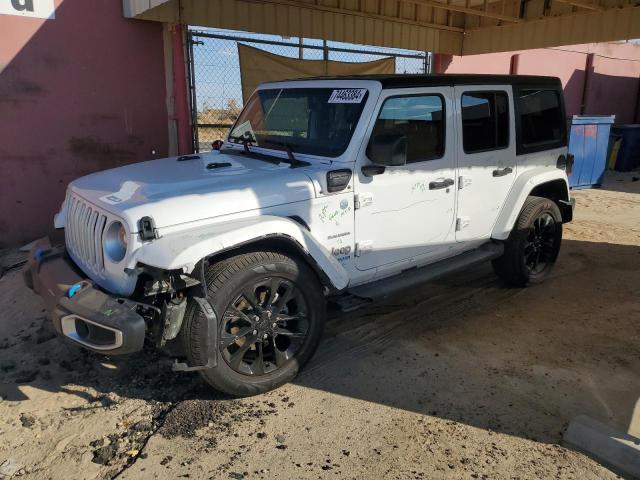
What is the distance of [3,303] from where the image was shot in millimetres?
4711

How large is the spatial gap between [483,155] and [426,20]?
6022mm

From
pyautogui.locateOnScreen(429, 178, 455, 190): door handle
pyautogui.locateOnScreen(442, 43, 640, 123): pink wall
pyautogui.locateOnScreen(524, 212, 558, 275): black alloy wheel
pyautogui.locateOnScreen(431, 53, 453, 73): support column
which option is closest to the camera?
pyautogui.locateOnScreen(429, 178, 455, 190): door handle

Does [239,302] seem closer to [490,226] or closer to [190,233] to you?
[190,233]

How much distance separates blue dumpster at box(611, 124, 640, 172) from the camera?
13.2 meters

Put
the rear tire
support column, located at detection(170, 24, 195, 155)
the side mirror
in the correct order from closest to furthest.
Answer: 1. the side mirror
2. the rear tire
3. support column, located at detection(170, 24, 195, 155)

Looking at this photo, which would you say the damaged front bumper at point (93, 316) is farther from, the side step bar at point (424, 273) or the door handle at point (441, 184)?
the door handle at point (441, 184)

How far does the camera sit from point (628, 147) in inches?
519

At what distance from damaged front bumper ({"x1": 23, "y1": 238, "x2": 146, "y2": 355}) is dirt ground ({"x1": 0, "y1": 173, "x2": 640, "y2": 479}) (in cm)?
60

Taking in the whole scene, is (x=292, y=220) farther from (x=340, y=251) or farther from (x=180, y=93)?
(x=180, y=93)

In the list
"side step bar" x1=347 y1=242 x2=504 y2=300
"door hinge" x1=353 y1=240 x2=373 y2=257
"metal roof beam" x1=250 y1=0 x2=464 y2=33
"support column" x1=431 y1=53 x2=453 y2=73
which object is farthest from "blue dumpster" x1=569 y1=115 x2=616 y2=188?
"door hinge" x1=353 y1=240 x2=373 y2=257

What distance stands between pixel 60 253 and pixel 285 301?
5.15 feet

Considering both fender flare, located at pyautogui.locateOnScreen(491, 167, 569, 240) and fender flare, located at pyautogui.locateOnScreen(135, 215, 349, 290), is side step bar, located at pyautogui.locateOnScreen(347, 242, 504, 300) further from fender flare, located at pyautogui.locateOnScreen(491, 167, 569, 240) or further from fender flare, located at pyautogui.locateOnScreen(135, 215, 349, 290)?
fender flare, located at pyautogui.locateOnScreen(135, 215, 349, 290)

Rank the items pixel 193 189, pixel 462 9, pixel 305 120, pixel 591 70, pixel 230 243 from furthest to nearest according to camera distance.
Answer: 1. pixel 591 70
2. pixel 462 9
3. pixel 305 120
4. pixel 193 189
5. pixel 230 243

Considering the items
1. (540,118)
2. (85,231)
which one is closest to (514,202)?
(540,118)
